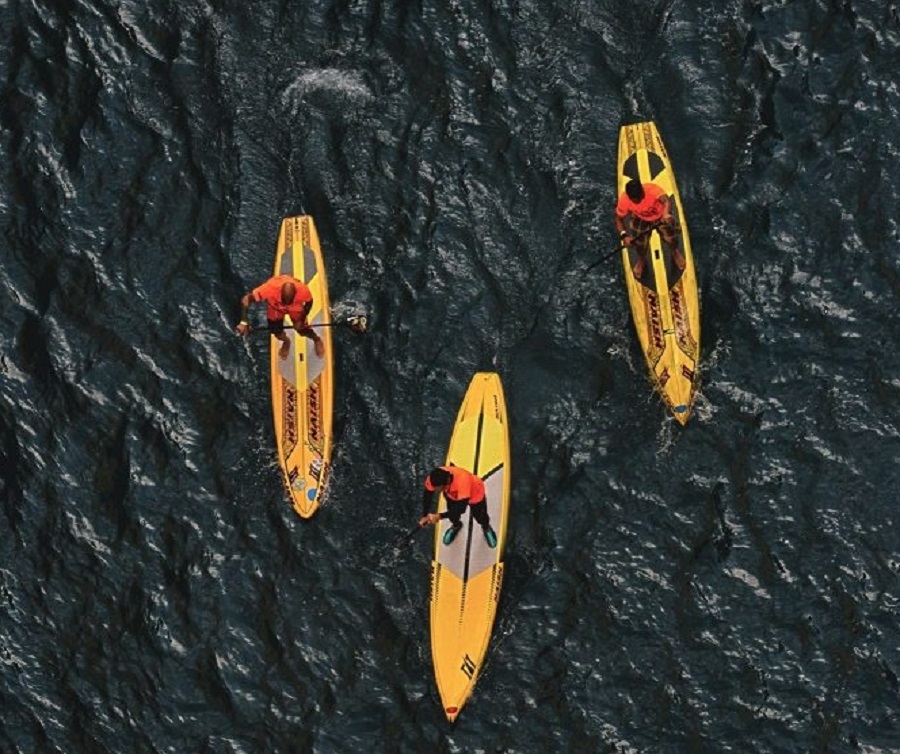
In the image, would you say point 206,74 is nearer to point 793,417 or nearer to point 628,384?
point 628,384

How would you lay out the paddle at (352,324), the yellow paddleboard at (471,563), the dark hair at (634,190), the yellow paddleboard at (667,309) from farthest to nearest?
1. the paddle at (352,324)
2. the dark hair at (634,190)
3. the yellow paddleboard at (667,309)
4. the yellow paddleboard at (471,563)

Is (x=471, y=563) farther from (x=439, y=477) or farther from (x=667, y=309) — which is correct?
(x=667, y=309)

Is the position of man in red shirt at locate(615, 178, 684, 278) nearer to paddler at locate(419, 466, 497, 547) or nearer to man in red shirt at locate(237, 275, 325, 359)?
paddler at locate(419, 466, 497, 547)

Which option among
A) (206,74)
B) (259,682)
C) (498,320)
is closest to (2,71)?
(206,74)

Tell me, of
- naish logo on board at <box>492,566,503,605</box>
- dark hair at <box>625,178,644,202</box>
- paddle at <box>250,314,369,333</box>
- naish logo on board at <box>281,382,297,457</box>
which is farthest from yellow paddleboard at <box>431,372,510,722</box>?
dark hair at <box>625,178,644,202</box>

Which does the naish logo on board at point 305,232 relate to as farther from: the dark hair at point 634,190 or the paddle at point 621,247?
the dark hair at point 634,190

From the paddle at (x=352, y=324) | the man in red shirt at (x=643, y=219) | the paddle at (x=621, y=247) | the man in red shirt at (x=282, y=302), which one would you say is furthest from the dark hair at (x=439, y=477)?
the man in red shirt at (x=643, y=219)

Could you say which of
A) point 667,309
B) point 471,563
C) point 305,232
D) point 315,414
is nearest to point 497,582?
point 471,563
